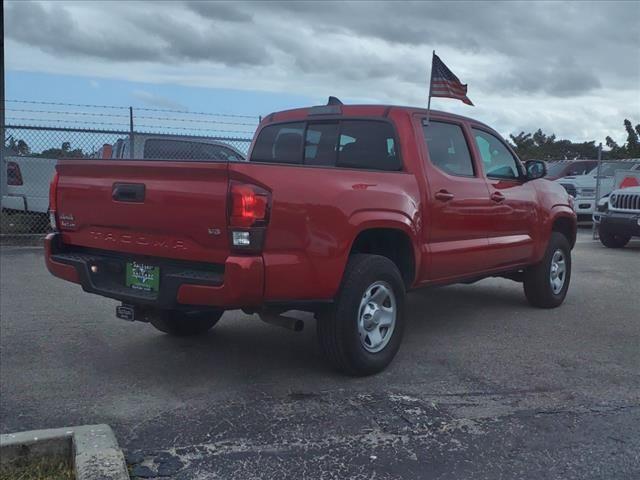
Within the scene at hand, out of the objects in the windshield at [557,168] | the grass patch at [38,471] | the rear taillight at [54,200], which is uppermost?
the windshield at [557,168]

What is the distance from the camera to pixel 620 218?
1285cm

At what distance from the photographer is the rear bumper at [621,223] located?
1262 cm

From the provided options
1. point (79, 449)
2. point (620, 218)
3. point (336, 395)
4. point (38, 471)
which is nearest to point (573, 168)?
point (620, 218)

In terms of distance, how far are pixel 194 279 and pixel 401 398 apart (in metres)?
1.56

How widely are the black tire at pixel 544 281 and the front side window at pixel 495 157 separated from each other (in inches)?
40.4

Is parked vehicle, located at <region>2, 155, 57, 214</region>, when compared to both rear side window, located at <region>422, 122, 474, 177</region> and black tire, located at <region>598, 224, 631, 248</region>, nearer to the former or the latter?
rear side window, located at <region>422, 122, 474, 177</region>

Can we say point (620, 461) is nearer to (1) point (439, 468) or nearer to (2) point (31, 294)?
(1) point (439, 468)

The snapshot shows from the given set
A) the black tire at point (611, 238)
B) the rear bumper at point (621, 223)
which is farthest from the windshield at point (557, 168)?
the rear bumper at point (621, 223)

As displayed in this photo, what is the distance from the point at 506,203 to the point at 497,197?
190mm

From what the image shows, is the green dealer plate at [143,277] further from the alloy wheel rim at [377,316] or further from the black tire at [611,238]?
the black tire at [611,238]

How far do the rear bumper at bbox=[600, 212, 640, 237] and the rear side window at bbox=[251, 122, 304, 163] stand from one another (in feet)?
27.9

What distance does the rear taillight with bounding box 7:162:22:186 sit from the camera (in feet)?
37.5

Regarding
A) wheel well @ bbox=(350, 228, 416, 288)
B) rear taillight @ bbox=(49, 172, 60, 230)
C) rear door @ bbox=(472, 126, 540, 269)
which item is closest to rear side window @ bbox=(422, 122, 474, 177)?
rear door @ bbox=(472, 126, 540, 269)

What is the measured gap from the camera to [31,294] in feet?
25.7
